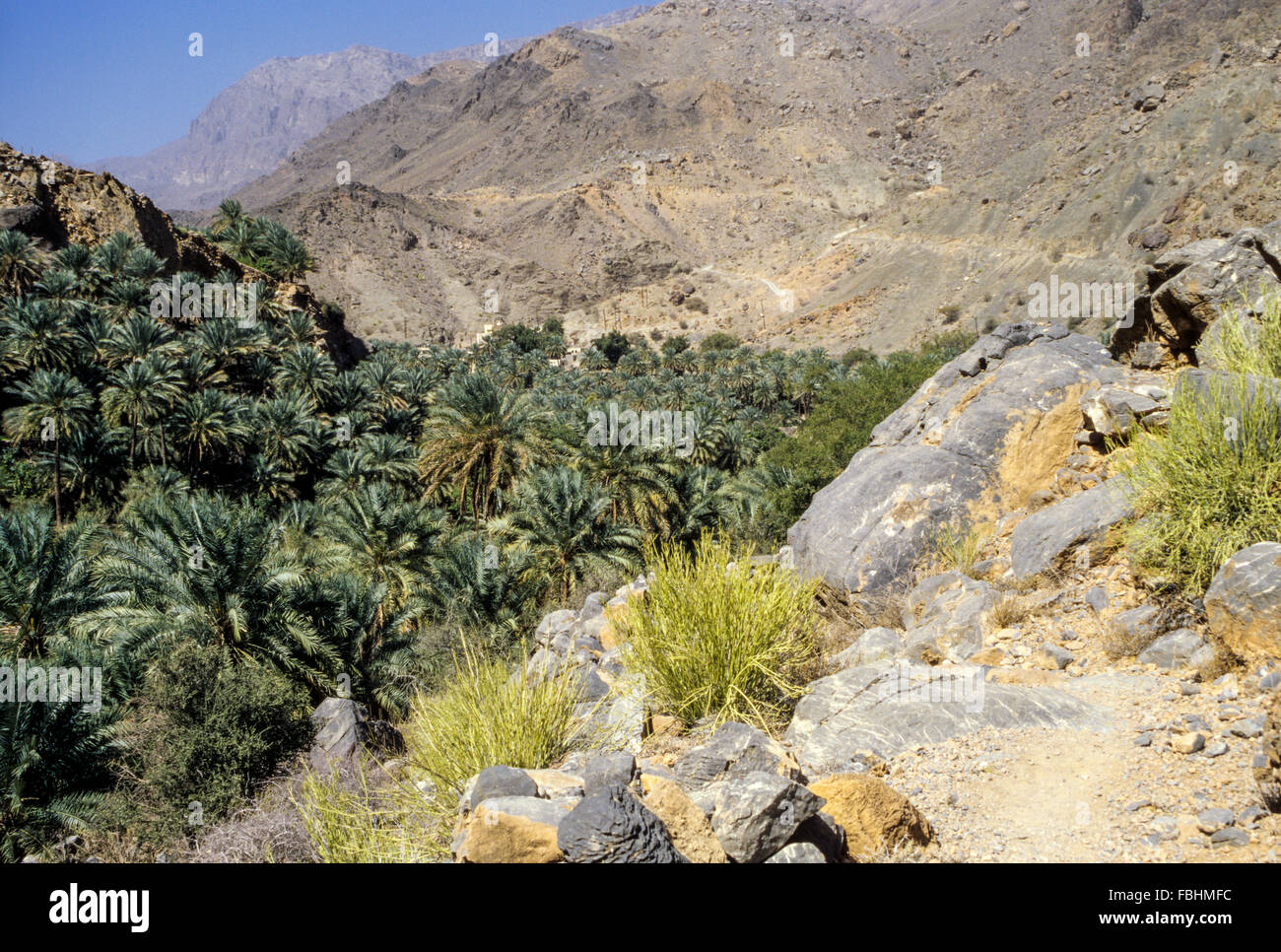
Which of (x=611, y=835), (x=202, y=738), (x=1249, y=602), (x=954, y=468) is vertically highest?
(x=954, y=468)

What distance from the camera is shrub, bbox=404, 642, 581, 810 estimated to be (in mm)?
4789

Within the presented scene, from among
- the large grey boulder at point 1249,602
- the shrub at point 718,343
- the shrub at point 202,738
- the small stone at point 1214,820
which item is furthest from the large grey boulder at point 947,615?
the shrub at point 718,343

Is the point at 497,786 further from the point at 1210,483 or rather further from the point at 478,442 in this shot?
the point at 478,442

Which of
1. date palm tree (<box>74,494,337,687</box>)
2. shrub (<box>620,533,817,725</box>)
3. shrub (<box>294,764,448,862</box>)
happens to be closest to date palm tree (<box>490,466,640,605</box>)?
date palm tree (<box>74,494,337,687</box>)

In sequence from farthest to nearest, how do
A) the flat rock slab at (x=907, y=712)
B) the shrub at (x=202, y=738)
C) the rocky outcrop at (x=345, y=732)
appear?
the rocky outcrop at (x=345, y=732), the shrub at (x=202, y=738), the flat rock slab at (x=907, y=712)

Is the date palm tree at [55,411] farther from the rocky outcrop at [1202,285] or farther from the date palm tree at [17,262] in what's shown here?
the rocky outcrop at [1202,285]

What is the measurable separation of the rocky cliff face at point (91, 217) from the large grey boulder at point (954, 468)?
47507 millimetres

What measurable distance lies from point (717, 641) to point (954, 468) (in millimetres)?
4413

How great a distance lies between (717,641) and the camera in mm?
5426

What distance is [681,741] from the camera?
5297 mm

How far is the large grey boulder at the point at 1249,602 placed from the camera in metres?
4.57

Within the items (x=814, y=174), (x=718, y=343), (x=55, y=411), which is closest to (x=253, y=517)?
(x=55, y=411)

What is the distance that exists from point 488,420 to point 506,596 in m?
6.35

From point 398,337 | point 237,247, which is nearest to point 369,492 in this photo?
point 237,247
